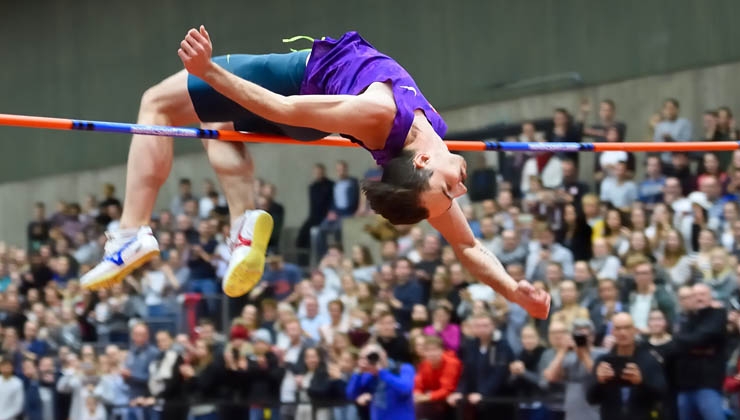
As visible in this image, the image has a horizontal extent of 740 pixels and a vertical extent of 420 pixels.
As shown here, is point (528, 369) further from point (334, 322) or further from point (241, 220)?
point (241, 220)

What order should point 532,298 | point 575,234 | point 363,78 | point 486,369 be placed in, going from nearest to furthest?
point 363,78, point 532,298, point 486,369, point 575,234

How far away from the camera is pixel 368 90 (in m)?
4.32

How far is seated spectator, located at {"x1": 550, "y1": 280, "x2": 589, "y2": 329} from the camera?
7.60m

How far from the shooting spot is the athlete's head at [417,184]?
4.34m

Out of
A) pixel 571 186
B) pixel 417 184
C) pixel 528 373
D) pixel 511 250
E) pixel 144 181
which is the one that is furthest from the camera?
pixel 571 186

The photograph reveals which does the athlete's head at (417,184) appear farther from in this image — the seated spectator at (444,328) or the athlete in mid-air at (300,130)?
the seated spectator at (444,328)

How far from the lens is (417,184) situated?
4.33 meters

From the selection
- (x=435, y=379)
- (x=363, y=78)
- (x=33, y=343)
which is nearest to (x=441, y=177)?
(x=363, y=78)

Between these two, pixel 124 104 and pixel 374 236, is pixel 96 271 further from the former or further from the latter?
pixel 124 104

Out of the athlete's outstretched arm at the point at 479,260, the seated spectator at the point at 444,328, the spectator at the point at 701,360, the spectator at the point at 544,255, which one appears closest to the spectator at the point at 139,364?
the seated spectator at the point at 444,328

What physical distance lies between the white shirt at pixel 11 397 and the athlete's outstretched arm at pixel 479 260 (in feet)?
19.3

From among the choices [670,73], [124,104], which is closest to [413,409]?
[670,73]

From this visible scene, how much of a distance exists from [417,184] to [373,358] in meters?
3.68

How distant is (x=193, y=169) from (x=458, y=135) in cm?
386
